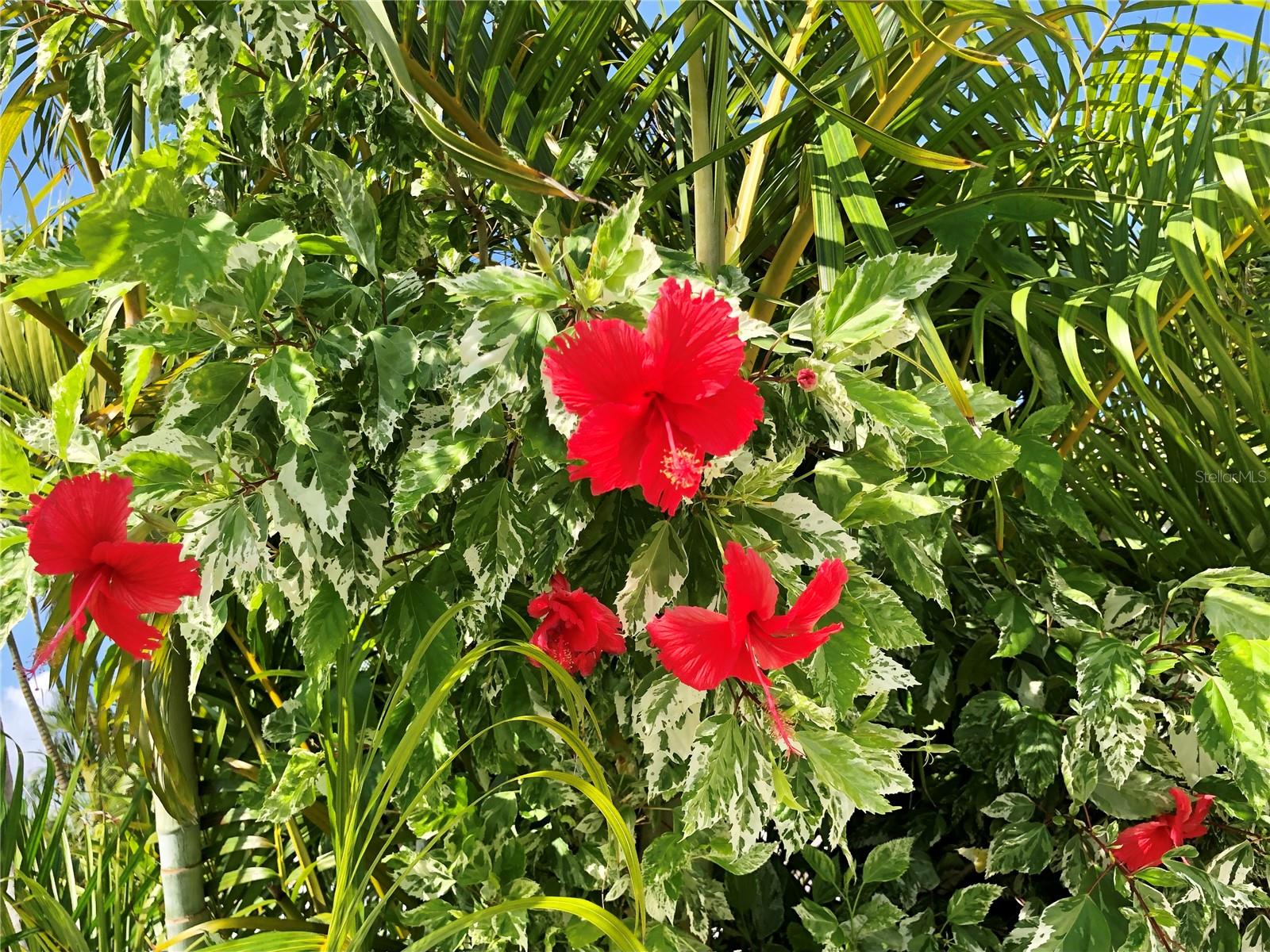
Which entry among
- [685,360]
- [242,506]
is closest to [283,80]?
[242,506]

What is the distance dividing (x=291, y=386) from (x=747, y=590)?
0.77 ft

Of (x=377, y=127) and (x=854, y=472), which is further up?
(x=377, y=127)

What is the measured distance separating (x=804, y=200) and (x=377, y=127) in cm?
31

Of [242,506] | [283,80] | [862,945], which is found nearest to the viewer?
[242,506]

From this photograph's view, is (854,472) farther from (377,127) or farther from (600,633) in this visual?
(377,127)

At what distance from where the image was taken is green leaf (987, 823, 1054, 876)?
2.53ft

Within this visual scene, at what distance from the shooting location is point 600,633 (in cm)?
57

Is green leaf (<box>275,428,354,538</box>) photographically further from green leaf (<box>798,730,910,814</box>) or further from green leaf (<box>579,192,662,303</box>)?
green leaf (<box>798,730,910,814</box>)

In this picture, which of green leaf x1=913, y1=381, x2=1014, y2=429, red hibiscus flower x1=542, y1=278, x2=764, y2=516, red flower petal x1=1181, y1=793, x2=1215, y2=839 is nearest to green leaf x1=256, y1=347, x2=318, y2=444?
red hibiscus flower x1=542, y1=278, x2=764, y2=516

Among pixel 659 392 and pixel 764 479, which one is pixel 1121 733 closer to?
pixel 764 479

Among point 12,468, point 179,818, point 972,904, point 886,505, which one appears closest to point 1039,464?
point 886,505

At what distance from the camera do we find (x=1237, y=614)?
705mm

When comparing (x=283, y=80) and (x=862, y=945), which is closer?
(x=283, y=80)

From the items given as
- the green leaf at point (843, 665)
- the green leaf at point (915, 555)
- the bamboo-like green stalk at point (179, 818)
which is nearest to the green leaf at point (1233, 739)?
the green leaf at point (915, 555)
